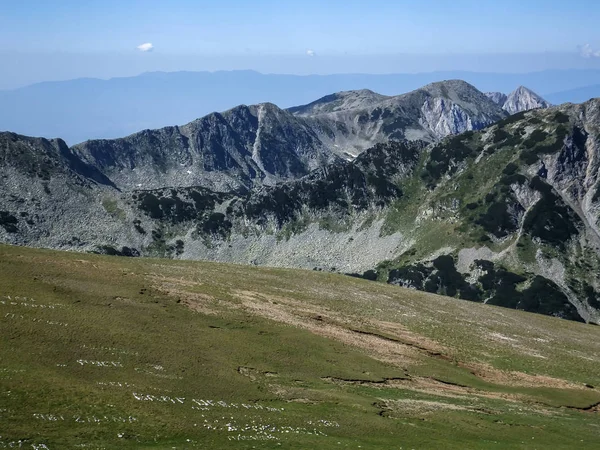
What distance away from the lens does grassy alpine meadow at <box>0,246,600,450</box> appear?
3906 cm

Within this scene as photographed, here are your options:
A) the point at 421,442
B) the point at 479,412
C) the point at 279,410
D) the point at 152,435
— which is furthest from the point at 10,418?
the point at 479,412

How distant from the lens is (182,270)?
96875 millimetres

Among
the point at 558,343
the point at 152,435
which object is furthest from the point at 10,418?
the point at 558,343

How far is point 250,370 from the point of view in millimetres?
54688

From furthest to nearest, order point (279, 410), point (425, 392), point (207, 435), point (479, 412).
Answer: point (425, 392) < point (479, 412) < point (279, 410) < point (207, 435)

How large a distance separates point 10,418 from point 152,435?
813 cm

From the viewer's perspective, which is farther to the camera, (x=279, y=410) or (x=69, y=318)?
(x=69, y=318)

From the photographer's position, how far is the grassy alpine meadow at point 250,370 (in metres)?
39.1

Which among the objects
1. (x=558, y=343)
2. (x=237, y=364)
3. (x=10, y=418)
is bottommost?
(x=558, y=343)

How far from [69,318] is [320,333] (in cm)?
2886

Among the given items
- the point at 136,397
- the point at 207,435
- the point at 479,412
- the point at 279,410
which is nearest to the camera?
the point at 207,435

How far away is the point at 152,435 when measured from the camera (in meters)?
36.7

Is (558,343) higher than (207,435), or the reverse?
(207,435)

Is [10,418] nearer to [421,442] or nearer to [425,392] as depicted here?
[421,442]
